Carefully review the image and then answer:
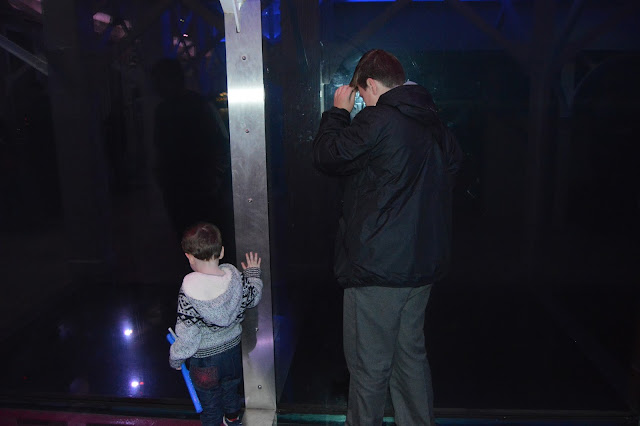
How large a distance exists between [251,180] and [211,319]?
2.01 ft

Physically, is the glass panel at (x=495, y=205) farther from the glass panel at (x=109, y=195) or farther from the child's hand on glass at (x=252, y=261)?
the glass panel at (x=109, y=195)

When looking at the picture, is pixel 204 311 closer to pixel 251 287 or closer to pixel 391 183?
pixel 251 287

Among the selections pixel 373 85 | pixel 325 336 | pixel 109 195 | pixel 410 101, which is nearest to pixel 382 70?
pixel 373 85

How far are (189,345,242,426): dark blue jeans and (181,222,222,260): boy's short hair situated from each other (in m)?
0.42

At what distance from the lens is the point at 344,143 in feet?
5.17

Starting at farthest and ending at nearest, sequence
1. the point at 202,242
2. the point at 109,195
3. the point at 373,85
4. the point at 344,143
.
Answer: the point at 109,195
the point at 202,242
the point at 373,85
the point at 344,143

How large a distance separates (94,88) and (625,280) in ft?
9.73

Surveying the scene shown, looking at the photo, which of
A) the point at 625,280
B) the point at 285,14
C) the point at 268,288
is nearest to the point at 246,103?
the point at 285,14

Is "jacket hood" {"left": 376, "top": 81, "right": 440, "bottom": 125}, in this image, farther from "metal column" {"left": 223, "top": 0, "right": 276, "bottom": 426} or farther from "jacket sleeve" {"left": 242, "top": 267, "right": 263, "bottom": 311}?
"jacket sleeve" {"left": 242, "top": 267, "right": 263, "bottom": 311}

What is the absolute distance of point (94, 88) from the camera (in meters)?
2.53

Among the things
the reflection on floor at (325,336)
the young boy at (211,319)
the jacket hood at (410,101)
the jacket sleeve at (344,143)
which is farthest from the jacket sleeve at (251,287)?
the jacket hood at (410,101)

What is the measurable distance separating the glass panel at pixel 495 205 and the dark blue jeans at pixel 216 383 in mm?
320

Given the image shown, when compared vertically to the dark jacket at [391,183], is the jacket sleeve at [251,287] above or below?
below

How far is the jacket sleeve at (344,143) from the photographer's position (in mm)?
1567
